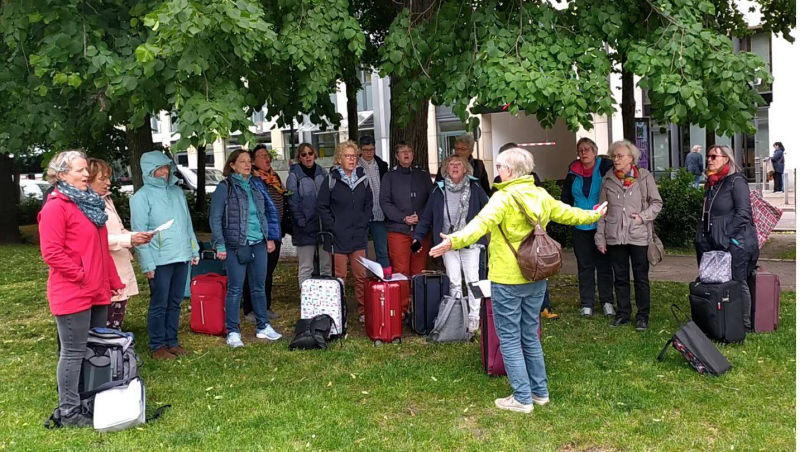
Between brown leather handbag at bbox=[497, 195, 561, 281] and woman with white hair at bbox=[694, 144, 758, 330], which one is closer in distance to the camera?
brown leather handbag at bbox=[497, 195, 561, 281]

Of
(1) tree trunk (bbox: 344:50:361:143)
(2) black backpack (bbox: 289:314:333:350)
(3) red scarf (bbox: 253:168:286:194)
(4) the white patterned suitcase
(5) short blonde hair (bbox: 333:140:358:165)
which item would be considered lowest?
(2) black backpack (bbox: 289:314:333:350)

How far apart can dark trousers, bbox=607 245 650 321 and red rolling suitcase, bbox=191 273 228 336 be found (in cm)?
375

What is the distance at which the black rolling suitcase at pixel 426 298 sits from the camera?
724cm

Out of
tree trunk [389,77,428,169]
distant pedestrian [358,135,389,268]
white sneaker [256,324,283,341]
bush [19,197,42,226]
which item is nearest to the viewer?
white sneaker [256,324,283,341]

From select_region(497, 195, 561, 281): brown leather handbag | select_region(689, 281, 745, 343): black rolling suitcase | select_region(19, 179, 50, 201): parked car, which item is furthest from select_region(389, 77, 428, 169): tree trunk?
select_region(19, 179, 50, 201): parked car

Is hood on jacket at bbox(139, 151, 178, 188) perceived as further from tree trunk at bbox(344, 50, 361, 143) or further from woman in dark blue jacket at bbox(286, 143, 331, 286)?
tree trunk at bbox(344, 50, 361, 143)

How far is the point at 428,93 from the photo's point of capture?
7.11m

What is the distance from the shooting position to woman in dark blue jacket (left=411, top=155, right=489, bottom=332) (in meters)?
7.16

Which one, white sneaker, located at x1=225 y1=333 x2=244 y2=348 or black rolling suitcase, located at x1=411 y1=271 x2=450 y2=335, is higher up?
black rolling suitcase, located at x1=411 y1=271 x2=450 y2=335

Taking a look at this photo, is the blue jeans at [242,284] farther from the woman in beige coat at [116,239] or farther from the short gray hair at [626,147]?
the short gray hair at [626,147]

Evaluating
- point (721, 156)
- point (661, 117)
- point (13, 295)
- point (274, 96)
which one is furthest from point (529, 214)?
point (13, 295)

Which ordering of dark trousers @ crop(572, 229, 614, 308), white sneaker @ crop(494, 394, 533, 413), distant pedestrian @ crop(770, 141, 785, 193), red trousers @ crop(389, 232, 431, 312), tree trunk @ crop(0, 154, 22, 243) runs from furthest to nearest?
distant pedestrian @ crop(770, 141, 785, 193), tree trunk @ crop(0, 154, 22, 243), dark trousers @ crop(572, 229, 614, 308), red trousers @ crop(389, 232, 431, 312), white sneaker @ crop(494, 394, 533, 413)

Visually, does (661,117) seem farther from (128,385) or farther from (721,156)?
(128,385)

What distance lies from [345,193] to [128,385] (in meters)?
3.09
